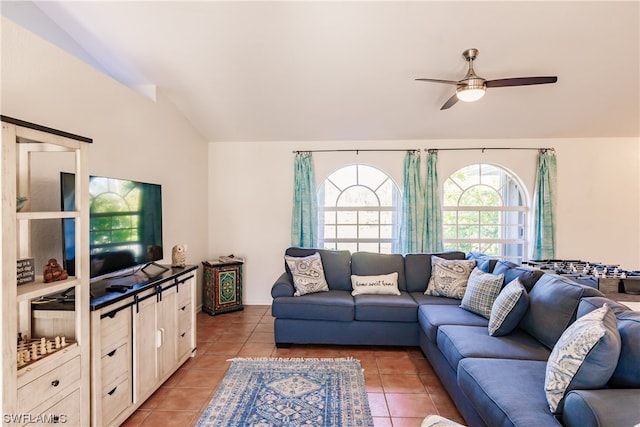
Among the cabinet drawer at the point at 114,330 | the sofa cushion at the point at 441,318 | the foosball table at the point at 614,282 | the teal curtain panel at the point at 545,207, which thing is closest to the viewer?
the cabinet drawer at the point at 114,330

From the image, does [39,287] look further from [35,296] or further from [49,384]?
[49,384]

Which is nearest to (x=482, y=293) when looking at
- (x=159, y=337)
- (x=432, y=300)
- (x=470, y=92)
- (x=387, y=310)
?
(x=432, y=300)

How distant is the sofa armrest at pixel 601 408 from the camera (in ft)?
4.09

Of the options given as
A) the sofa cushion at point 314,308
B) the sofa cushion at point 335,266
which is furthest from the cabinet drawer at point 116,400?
the sofa cushion at point 335,266

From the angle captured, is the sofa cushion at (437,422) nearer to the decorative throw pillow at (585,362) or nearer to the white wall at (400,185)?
the decorative throw pillow at (585,362)

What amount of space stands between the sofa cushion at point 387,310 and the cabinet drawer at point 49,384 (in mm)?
2277

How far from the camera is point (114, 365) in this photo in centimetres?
204

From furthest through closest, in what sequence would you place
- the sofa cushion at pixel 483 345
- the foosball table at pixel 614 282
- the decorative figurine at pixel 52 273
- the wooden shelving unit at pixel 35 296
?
the foosball table at pixel 614 282 → the sofa cushion at pixel 483 345 → the decorative figurine at pixel 52 273 → the wooden shelving unit at pixel 35 296

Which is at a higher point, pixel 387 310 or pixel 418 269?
pixel 418 269

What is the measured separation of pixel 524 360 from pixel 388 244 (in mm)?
2931

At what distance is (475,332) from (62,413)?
103 inches

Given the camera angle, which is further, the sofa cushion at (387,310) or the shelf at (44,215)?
the sofa cushion at (387,310)

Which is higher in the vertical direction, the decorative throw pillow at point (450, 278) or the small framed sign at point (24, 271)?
the small framed sign at point (24, 271)

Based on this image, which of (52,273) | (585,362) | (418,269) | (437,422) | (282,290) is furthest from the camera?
(418,269)
